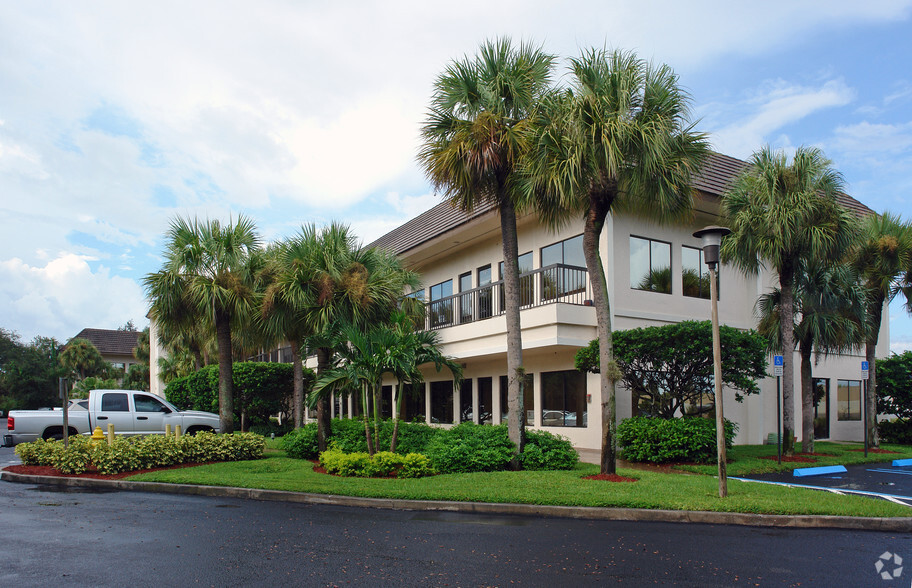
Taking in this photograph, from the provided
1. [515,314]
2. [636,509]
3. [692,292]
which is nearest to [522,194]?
[515,314]

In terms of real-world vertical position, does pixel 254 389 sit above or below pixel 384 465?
above

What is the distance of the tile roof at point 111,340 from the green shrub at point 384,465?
8369cm

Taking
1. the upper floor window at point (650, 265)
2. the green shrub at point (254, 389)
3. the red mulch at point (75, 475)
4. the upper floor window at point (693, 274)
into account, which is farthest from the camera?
the green shrub at point (254, 389)

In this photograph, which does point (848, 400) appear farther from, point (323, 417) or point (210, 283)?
point (210, 283)

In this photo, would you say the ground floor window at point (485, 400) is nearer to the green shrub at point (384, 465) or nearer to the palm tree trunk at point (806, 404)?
the palm tree trunk at point (806, 404)

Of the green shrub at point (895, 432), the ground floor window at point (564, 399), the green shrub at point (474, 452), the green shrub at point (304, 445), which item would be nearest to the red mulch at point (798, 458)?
the ground floor window at point (564, 399)

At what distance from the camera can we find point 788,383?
56.6 feet

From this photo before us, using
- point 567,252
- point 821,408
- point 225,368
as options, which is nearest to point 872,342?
point 821,408

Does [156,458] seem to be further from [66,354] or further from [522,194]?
[66,354]

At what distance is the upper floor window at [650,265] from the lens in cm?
1953

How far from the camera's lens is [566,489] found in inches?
428

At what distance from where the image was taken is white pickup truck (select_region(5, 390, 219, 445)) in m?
18.4

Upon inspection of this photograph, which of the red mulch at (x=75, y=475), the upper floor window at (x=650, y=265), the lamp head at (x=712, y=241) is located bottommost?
the red mulch at (x=75, y=475)

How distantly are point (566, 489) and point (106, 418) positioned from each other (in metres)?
14.6
